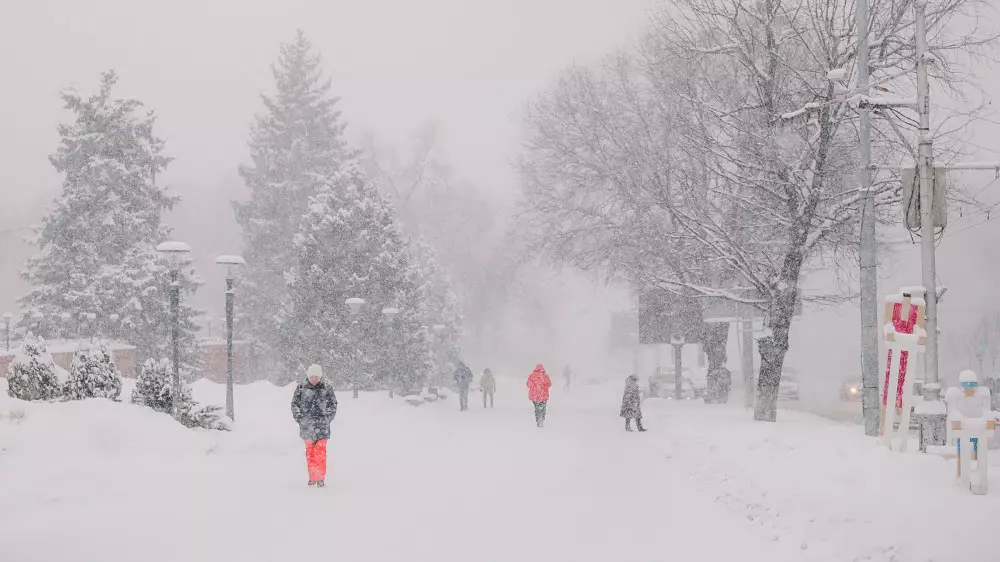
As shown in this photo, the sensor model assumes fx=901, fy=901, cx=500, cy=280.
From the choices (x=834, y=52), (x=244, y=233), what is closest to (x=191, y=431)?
(x=834, y=52)

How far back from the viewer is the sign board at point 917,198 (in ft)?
39.2

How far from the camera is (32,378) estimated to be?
50.8ft

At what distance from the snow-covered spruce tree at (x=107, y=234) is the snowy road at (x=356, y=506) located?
834 inches

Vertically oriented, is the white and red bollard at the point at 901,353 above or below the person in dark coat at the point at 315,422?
above

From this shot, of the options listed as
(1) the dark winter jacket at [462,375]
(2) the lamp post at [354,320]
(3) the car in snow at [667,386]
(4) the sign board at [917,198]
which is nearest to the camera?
(4) the sign board at [917,198]

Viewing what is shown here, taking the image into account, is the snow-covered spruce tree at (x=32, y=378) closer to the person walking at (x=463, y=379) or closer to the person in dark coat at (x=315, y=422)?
the person in dark coat at (x=315, y=422)

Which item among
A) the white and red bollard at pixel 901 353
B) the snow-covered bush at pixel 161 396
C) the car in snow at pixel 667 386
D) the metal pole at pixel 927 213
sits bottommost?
the car in snow at pixel 667 386

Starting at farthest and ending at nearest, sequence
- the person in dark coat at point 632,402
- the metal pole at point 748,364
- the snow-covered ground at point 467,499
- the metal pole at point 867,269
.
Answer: the metal pole at point 748,364, the person in dark coat at point 632,402, the metal pole at point 867,269, the snow-covered ground at point 467,499

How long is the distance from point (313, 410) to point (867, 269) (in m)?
9.13

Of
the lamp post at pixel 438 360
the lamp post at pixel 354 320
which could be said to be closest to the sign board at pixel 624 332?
the lamp post at pixel 438 360

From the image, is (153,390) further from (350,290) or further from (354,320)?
(350,290)

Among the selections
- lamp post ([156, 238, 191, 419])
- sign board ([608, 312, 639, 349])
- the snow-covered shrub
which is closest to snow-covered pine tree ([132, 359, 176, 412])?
lamp post ([156, 238, 191, 419])

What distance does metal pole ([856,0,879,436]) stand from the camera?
1451 centimetres

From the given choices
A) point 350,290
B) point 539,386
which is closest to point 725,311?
point 539,386
